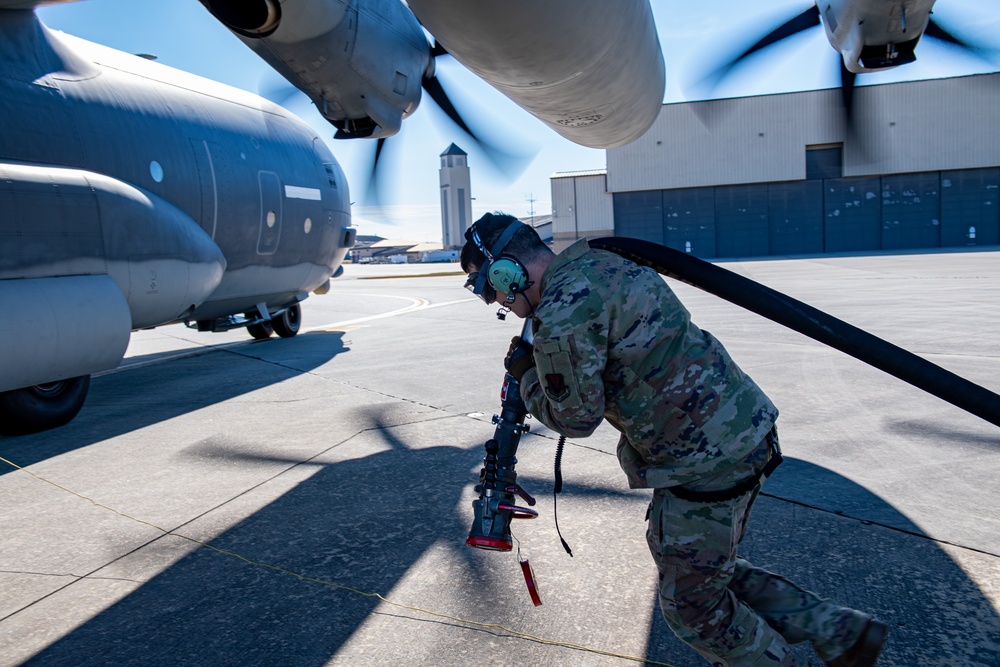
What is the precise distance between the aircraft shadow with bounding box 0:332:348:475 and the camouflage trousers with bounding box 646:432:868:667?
5690mm

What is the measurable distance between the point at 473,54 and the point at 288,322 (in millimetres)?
11774

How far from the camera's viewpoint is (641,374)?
2.54 meters

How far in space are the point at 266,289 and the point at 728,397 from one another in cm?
1050

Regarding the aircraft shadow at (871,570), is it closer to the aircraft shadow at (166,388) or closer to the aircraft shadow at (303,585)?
the aircraft shadow at (303,585)

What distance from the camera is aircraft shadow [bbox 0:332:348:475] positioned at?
6690 mm

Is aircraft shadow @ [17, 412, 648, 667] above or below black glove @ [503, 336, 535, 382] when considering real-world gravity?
below

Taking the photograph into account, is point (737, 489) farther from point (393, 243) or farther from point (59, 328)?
point (393, 243)

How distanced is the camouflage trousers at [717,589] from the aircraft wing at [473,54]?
212cm

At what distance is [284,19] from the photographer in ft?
15.0

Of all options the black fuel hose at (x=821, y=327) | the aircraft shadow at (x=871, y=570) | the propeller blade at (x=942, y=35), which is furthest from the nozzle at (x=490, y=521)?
the propeller blade at (x=942, y=35)

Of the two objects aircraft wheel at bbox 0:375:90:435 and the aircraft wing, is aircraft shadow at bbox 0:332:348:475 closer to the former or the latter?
aircraft wheel at bbox 0:375:90:435

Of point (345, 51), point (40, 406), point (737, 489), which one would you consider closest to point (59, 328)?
point (40, 406)

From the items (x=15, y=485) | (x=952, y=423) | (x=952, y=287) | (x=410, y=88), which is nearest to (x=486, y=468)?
(x=410, y=88)

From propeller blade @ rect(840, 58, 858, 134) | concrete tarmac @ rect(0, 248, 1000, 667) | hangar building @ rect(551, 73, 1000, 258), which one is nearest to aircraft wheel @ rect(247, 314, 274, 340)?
concrete tarmac @ rect(0, 248, 1000, 667)
